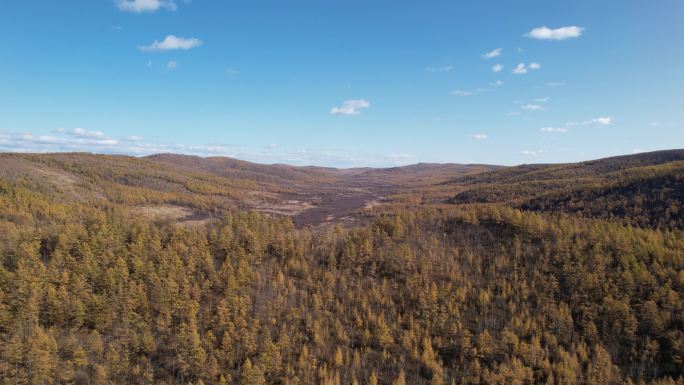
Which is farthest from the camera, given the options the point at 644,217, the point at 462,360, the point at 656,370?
the point at 644,217

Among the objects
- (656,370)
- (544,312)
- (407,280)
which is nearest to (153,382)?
(407,280)

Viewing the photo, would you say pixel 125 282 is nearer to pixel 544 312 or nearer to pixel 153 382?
pixel 153 382

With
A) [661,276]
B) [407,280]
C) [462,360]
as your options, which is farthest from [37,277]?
[661,276]

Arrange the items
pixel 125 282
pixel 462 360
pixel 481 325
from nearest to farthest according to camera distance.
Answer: pixel 462 360 < pixel 481 325 < pixel 125 282

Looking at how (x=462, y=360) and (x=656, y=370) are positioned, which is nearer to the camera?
(x=656, y=370)

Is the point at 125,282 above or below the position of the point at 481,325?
above

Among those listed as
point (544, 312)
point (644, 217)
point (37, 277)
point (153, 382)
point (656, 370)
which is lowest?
point (153, 382)
